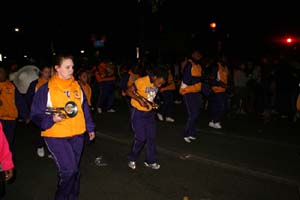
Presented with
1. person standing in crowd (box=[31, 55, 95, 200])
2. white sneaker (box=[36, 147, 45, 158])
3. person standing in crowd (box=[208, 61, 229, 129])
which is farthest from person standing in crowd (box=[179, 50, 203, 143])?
person standing in crowd (box=[31, 55, 95, 200])

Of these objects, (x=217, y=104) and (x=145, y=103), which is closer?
(x=145, y=103)

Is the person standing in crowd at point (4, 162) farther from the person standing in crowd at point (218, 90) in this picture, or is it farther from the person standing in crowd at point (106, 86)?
the person standing in crowd at point (106, 86)

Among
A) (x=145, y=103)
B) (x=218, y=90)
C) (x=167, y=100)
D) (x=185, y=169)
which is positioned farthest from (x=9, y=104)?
(x=167, y=100)

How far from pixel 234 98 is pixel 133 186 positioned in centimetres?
682

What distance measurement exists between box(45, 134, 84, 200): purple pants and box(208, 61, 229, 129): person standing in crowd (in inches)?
176

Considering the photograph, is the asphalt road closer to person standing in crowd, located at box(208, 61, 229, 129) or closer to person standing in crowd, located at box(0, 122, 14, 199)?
person standing in crowd, located at box(208, 61, 229, 129)

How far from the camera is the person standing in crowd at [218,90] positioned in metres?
8.03

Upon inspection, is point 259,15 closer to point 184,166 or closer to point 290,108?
point 290,108

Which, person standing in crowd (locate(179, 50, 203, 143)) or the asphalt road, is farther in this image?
person standing in crowd (locate(179, 50, 203, 143))

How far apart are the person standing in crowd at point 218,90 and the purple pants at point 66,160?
4.48 m

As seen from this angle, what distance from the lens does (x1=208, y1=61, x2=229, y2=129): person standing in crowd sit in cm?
803

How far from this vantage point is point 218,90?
8.35 m

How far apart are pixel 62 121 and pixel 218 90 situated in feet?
18.0

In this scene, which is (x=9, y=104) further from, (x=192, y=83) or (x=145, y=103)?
(x=192, y=83)
